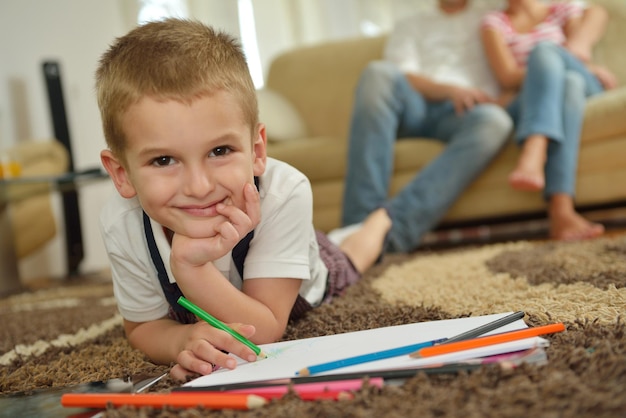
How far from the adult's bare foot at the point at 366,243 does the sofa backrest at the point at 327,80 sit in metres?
0.94

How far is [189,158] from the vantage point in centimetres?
62

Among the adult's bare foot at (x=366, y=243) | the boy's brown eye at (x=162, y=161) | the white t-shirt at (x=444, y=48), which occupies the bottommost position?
the adult's bare foot at (x=366, y=243)

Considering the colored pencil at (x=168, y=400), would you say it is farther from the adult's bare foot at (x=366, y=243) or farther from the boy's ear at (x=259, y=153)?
the adult's bare foot at (x=366, y=243)

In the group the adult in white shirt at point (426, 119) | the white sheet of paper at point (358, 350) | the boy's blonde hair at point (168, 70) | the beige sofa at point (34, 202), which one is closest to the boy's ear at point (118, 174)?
the boy's blonde hair at point (168, 70)

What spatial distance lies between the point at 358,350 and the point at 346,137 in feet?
5.74

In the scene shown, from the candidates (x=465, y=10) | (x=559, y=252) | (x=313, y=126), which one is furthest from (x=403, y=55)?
(x=559, y=252)

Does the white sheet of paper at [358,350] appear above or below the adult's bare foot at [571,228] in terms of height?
above

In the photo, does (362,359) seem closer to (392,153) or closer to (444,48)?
(392,153)

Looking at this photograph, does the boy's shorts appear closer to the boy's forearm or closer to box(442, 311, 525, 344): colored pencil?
the boy's forearm

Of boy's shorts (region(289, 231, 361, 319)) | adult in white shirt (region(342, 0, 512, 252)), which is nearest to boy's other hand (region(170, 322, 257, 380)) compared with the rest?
boy's shorts (region(289, 231, 361, 319))

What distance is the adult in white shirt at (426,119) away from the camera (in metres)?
1.67

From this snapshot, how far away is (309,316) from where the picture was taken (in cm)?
83

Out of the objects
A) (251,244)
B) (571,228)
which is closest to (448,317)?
(251,244)

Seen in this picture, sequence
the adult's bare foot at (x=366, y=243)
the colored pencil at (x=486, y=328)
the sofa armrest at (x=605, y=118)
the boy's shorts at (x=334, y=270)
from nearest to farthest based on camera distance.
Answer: the colored pencil at (x=486, y=328), the boy's shorts at (x=334, y=270), the adult's bare foot at (x=366, y=243), the sofa armrest at (x=605, y=118)
